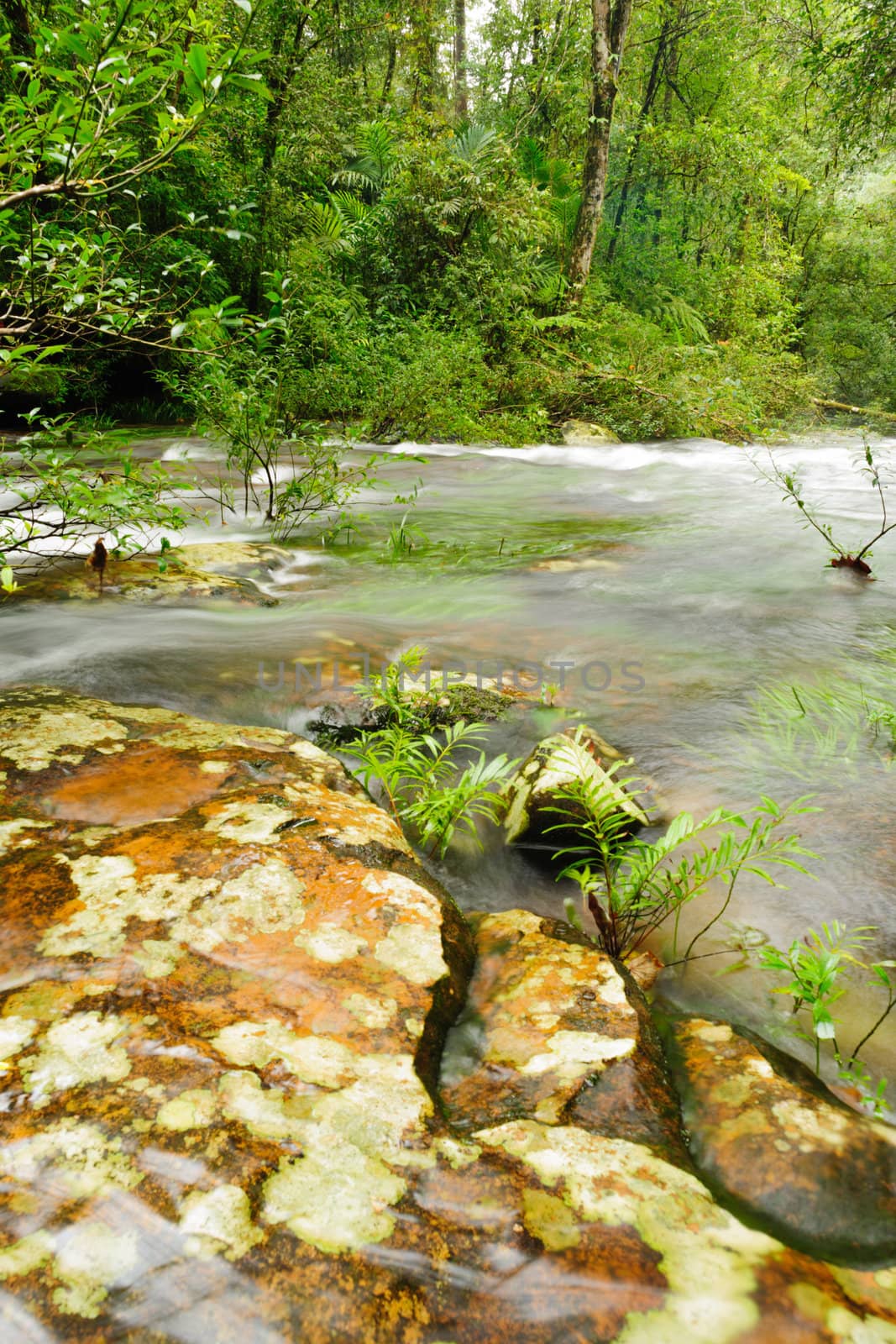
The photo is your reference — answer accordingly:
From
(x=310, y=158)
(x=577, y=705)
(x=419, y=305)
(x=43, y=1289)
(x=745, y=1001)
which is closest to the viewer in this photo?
(x=43, y=1289)

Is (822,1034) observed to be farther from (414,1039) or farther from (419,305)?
(419,305)

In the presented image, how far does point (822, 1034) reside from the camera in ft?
5.27

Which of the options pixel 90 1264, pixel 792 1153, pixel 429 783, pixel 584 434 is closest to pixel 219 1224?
pixel 90 1264

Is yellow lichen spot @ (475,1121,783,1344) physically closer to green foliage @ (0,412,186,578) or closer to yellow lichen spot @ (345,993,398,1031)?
yellow lichen spot @ (345,993,398,1031)

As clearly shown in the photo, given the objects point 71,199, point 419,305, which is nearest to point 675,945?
point 71,199

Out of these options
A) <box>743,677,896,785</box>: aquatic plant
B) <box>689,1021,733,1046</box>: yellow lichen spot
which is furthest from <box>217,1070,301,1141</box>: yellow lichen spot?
<box>743,677,896,785</box>: aquatic plant

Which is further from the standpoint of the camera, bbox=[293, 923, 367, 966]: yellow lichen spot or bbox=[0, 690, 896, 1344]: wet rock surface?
bbox=[293, 923, 367, 966]: yellow lichen spot

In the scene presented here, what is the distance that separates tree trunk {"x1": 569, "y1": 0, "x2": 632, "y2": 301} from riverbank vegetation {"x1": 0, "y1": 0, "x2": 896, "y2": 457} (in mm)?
53

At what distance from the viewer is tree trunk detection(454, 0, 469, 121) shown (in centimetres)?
2019

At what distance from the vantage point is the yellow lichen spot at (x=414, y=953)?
66.5 inches

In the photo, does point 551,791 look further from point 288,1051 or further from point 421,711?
point 288,1051

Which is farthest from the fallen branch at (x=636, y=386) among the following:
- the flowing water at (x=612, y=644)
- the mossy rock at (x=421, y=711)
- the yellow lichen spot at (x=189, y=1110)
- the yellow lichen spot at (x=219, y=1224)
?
the yellow lichen spot at (x=219, y=1224)

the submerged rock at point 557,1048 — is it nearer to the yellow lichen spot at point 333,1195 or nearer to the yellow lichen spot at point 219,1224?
the yellow lichen spot at point 333,1195

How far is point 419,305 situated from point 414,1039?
13.6 meters
